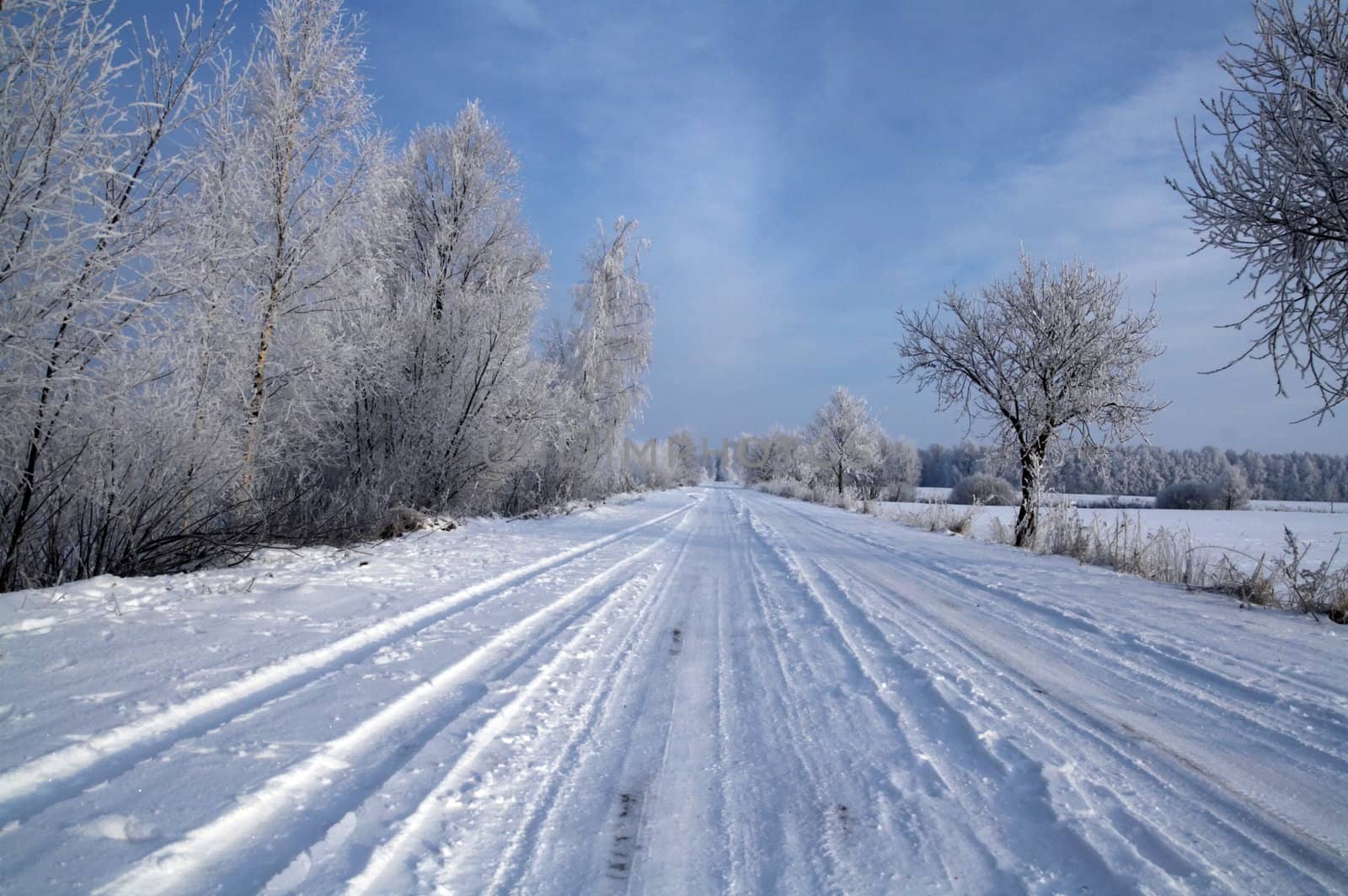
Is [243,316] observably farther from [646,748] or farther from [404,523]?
[646,748]

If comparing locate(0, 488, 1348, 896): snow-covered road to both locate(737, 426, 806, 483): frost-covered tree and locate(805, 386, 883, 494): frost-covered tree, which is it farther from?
locate(737, 426, 806, 483): frost-covered tree

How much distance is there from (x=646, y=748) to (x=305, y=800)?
1.28 metres

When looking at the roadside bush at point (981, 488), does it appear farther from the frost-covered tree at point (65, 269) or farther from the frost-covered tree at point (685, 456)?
the frost-covered tree at point (65, 269)

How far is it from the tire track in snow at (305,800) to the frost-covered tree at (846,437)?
42.8 meters

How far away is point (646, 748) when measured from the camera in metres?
2.62

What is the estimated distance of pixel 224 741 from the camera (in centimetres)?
235

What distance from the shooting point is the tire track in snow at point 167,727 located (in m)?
1.92

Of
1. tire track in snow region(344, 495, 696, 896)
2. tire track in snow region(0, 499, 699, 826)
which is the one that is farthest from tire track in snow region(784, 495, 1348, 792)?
tire track in snow region(0, 499, 699, 826)

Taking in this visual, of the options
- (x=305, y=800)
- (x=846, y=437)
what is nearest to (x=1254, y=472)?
(x=846, y=437)

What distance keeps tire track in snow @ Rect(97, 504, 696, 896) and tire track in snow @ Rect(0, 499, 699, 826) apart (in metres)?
0.55

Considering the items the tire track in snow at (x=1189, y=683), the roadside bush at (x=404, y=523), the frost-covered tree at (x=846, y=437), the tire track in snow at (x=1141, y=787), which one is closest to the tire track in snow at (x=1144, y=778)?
the tire track in snow at (x=1141, y=787)

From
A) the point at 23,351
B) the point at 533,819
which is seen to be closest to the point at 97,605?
the point at 23,351

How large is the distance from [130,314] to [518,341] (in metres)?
8.17

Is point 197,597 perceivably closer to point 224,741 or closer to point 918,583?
point 224,741
